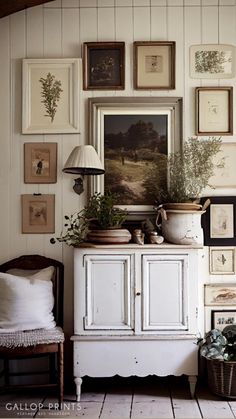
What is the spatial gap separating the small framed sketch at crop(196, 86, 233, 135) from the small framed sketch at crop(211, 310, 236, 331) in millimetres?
1250

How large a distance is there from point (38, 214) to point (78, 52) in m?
1.19

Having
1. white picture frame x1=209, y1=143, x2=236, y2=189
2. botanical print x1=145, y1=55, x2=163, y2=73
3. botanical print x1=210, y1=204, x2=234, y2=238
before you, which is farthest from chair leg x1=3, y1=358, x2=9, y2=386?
botanical print x1=145, y1=55, x2=163, y2=73

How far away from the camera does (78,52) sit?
3781mm

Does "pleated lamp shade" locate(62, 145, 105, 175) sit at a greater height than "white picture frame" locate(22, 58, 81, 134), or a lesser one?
lesser

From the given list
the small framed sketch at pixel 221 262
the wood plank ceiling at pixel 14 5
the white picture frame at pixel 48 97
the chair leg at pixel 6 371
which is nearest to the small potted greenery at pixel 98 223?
the white picture frame at pixel 48 97

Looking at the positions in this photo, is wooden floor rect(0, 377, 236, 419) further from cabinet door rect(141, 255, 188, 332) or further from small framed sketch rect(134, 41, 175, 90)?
small framed sketch rect(134, 41, 175, 90)

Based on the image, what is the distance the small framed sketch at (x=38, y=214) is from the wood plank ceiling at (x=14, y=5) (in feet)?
4.26

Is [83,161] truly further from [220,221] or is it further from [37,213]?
[220,221]

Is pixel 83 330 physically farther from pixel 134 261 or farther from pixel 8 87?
pixel 8 87

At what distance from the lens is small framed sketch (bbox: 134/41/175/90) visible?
3.75 metres

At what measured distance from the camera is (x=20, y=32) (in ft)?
12.5

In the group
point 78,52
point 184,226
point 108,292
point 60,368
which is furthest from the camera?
point 78,52

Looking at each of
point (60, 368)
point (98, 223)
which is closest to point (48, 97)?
point (98, 223)

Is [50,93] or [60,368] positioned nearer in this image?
[60,368]
